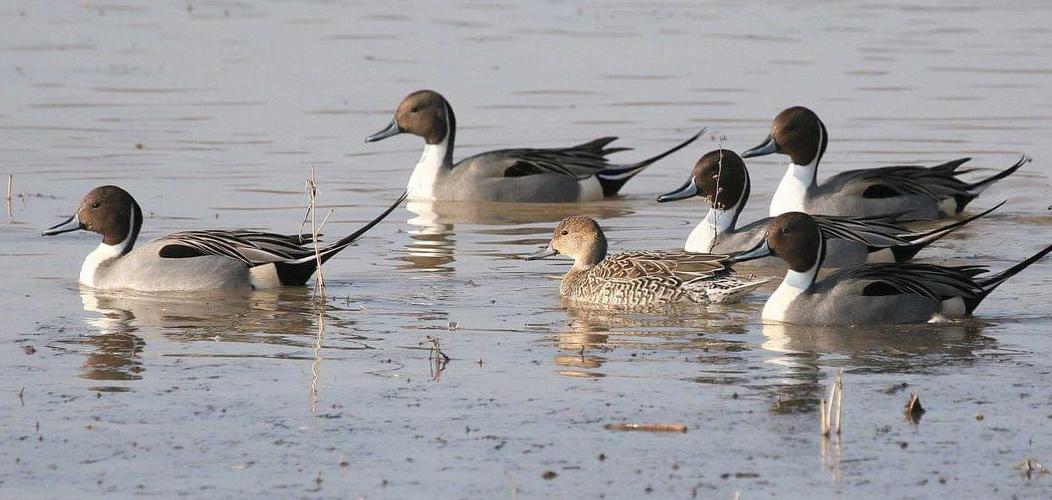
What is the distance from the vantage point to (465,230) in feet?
42.2

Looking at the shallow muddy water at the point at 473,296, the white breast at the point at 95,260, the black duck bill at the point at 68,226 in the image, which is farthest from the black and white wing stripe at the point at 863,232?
the black duck bill at the point at 68,226

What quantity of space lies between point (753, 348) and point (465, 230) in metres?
4.79

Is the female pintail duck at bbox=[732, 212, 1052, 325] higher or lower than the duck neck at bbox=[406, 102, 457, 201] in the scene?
lower

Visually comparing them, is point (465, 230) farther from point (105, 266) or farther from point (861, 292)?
point (861, 292)

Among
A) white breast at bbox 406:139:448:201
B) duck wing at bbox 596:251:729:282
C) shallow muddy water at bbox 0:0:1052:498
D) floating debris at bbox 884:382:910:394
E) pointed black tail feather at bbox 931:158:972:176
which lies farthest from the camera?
white breast at bbox 406:139:448:201

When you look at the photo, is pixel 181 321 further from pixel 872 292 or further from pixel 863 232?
pixel 863 232

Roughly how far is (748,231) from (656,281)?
5.21 feet

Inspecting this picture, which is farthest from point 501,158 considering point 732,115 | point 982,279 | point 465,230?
point 982,279

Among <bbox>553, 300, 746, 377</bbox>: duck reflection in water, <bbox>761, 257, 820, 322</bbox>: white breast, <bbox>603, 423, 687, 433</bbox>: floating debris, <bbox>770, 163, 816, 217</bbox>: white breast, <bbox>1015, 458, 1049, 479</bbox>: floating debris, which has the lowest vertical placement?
<bbox>1015, 458, 1049, 479</bbox>: floating debris

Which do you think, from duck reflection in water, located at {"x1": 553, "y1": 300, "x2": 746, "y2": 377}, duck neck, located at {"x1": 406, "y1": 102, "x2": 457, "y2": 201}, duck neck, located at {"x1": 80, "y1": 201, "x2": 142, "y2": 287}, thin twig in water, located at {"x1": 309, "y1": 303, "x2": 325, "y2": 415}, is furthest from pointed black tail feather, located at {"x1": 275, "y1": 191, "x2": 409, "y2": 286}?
duck neck, located at {"x1": 406, "y1": 102, "x2": 457, "y2": 201}

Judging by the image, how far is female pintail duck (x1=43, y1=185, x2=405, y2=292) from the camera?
10094mm

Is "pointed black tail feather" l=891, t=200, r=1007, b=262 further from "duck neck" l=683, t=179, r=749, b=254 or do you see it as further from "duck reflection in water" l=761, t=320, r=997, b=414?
"duck reflection in water" l=761, t=320, r=997, b=414

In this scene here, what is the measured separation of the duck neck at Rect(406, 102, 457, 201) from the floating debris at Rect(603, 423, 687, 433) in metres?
7.67

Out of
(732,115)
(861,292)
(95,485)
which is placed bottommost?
(95,485)
